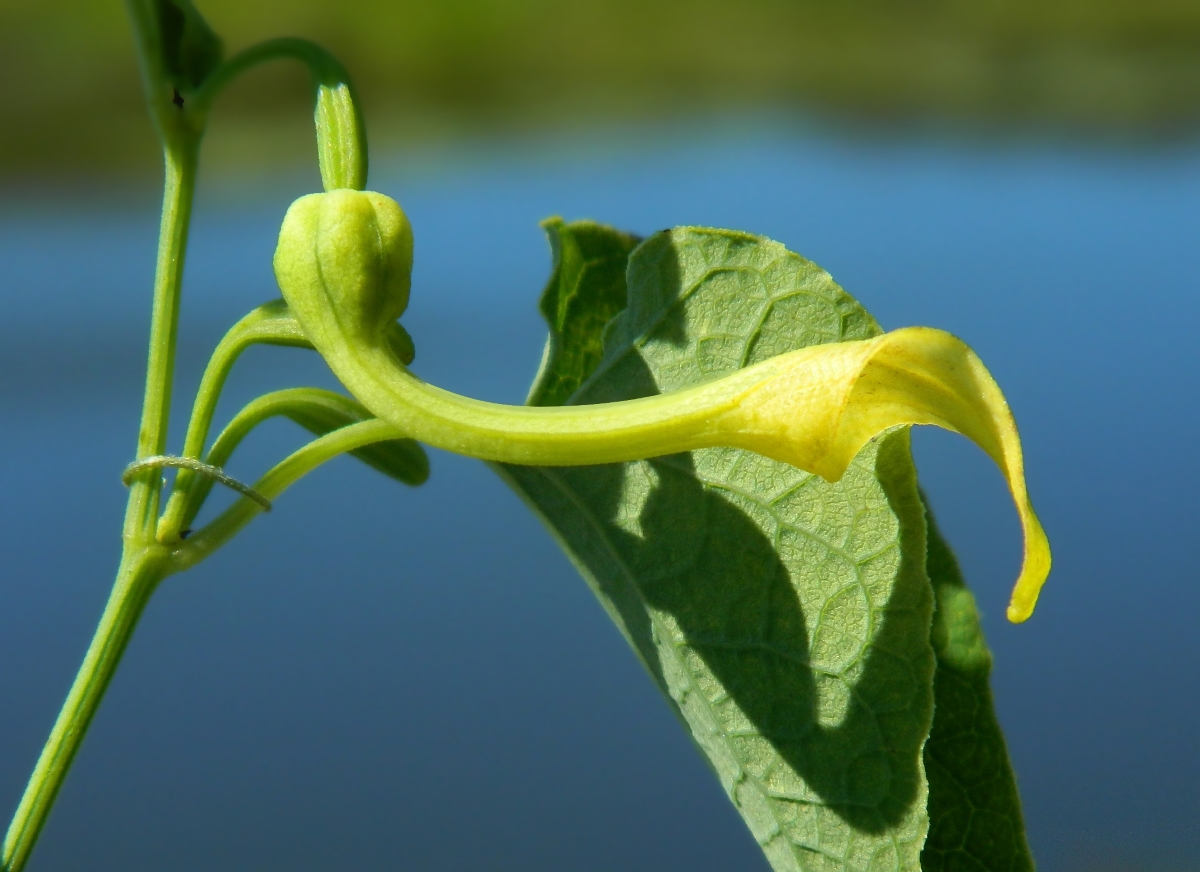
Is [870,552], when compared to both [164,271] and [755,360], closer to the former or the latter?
[755,360]

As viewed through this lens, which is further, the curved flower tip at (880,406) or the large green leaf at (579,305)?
the large green leaf at (579,305)

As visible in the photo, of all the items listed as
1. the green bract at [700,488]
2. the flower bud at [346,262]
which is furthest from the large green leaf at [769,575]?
the flower bud at [346,262]

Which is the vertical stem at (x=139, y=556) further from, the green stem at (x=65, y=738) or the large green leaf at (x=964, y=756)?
the large green leaf at (x=964, y=756)

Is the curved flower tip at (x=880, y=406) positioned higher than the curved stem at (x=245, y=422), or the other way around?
the curved flower tip at (x=880, y=406)

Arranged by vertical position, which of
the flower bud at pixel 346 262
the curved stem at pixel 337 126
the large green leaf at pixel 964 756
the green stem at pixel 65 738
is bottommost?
the large green leaf at pixel 964 756

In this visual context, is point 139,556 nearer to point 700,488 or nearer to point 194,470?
point 194,470

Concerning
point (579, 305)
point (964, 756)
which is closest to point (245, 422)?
point (579, 305)

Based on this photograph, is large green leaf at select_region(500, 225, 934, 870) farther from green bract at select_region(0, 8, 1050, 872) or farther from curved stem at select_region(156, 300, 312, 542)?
curved stem at select_region(156, 300, 312, 542)

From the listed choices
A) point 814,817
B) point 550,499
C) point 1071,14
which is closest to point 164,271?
point 550,499
